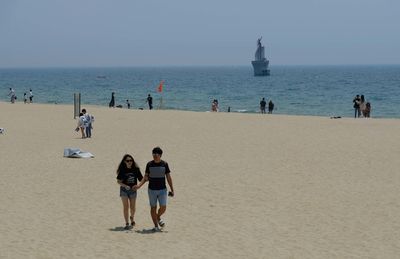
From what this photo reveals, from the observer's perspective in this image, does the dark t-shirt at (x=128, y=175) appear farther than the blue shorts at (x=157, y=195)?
Yes

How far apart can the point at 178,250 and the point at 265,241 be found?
1.59 metres

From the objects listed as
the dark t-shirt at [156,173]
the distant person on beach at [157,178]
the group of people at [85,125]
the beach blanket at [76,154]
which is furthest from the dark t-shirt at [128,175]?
the group of people at [85,125]

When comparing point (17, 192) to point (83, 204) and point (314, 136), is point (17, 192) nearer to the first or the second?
point (83, 204)

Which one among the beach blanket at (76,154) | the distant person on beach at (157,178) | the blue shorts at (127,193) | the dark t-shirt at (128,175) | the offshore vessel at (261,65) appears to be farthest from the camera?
the offshore vessel at (261,65)

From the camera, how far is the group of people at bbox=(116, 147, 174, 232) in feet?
35.3

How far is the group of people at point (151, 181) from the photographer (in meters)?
10.8

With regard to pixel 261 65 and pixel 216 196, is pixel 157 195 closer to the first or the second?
pixel 216 196

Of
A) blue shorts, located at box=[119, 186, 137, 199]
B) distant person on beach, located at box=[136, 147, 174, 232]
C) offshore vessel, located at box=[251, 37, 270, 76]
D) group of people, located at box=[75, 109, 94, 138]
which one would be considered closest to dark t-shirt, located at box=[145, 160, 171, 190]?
distant person on beach, located at box=[136, 147, 174, 232]

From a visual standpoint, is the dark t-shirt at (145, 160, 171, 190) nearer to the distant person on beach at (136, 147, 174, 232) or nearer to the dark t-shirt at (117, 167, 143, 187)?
the distant person on beach at (136, 147, 174, 232)

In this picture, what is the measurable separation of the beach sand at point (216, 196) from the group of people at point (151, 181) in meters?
0.43

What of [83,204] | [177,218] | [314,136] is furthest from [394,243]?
[314,136]

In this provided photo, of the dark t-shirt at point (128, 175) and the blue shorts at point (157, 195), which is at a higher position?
the dark t-shirt at point (128, 175)

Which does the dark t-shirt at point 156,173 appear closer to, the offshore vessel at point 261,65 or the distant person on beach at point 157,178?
the distant person on beach at point 157,178

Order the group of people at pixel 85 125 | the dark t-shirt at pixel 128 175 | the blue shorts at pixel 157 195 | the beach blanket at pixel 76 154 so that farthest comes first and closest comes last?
1. the group of people at pixel 85 125
2. the beach blanket at pixel 76 154
3. the dark t-shirt at pixel 128 175
4. the blue shorts at pixel 157 195
